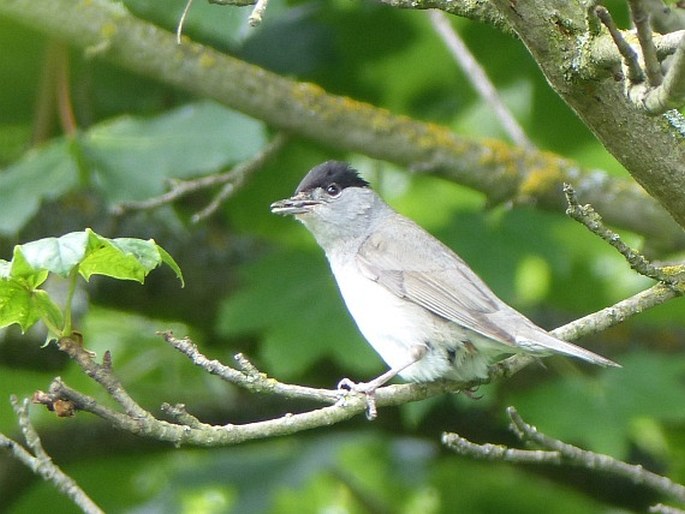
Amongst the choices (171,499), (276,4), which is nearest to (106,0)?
(276,4)

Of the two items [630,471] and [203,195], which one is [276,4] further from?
[630,471]

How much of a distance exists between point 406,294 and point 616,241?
171cm

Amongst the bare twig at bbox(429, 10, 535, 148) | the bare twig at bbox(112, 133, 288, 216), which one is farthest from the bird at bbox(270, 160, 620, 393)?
the bare twig at bbox(429, 10, 535, 148)

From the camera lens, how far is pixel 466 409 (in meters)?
5.68

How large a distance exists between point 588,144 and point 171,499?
9.56ft

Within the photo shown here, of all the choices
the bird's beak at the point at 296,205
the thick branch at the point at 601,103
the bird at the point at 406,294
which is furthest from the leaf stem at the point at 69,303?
the bird's beak at the point at 296,205

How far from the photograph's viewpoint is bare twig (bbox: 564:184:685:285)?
2316mm

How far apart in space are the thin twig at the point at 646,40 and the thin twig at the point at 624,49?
3cm

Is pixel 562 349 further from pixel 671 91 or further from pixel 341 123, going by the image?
pixel 341 123

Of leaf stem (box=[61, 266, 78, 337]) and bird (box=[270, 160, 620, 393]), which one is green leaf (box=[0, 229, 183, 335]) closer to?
leaf stem (box=[61, 266, 78, 337])

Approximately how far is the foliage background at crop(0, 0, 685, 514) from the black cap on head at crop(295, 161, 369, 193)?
36 centimetres

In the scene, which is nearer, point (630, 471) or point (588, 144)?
point (630, 471)

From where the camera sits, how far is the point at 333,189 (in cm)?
502

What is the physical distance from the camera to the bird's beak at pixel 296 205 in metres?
4.66
